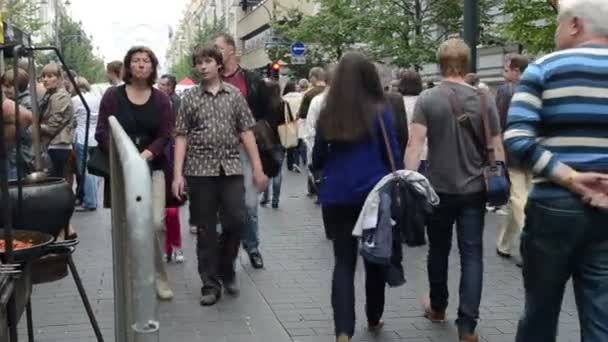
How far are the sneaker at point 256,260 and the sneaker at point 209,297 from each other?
128 centimetres

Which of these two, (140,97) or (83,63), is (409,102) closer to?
(140,97)

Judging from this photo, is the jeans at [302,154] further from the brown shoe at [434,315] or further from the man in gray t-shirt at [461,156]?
the man in gray t-shirt at [461,156]

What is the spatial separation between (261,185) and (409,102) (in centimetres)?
354

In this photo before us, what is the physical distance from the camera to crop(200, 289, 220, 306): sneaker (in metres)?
6.76

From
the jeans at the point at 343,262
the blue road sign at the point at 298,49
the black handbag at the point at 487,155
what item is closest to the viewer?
the jeans at the point at 343,262

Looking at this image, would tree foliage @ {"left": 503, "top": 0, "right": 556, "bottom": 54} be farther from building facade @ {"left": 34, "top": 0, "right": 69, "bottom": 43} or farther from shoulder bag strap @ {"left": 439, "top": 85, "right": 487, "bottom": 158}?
building facade @ {"left": 34, "top": 0, "right": 69, "bottom": 43}

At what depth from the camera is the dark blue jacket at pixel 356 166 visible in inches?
211

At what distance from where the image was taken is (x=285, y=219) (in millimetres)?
11617

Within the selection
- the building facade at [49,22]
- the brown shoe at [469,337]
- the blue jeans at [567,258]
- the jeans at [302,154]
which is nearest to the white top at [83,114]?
the jeans at [302,154]

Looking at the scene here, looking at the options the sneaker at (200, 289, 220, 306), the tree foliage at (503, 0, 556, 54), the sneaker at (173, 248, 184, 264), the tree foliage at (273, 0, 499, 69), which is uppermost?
the tree foliage at (273, 0, 499, 69)

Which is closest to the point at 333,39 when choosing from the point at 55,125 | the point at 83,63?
the point at 55,125

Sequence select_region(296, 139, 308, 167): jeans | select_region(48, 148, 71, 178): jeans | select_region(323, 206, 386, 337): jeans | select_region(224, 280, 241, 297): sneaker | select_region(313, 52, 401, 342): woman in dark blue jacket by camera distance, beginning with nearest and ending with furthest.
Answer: select_region(313, 52, 401, 342): woman in dark blue jacket, select_region(323, 206, 386, 337): jeans, select_region(224, 280, 241, 297): sneaker, select_region(48, 148, 71, 178): jeans, select_region(296, 139, 308, 167): jeans

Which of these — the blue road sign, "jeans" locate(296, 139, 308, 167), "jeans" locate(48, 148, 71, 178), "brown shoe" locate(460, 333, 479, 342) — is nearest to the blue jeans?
"brown shoe" locate(460, 333, 479, 342)

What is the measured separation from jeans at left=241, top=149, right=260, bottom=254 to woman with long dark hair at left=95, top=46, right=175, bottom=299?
878 millimetres
